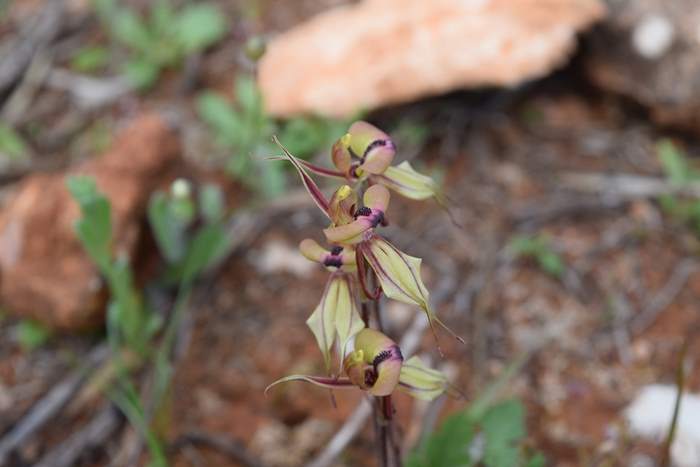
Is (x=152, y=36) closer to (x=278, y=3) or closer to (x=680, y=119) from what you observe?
(x=278, y=3)

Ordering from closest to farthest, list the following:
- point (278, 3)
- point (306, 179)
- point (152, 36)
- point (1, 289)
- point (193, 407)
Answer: point (306, 179)
point (193, 407)
point (1, 289)
point (152, 36)
point (278, 3)

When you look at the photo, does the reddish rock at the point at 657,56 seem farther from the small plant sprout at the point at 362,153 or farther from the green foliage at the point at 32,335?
the green foliage at the point at 32,335

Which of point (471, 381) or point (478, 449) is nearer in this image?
point (478, 449)

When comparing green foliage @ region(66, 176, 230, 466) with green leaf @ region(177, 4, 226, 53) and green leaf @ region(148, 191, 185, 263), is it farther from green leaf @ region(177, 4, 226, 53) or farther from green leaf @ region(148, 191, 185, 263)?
green leaf @ region(177, 4, 226, 53)

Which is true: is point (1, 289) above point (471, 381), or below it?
above

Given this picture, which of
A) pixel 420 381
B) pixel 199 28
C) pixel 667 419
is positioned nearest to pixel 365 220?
pixel 420 381

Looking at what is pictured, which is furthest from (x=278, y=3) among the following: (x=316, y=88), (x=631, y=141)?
(x=631, y=141)
